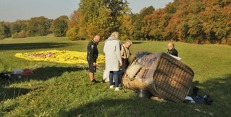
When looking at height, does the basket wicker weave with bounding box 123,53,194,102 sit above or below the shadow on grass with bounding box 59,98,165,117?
above

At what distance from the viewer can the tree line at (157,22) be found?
55.6 metres

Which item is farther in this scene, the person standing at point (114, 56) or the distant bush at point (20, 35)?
the distant bush at point (20, 35)

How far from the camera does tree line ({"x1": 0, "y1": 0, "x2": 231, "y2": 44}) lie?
55.6 m

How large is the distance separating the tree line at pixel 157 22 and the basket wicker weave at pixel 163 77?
143 ft

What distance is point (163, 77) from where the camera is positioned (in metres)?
10.3

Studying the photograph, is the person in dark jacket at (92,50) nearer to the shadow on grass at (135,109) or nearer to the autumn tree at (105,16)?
the shadow on grass at (135,109)

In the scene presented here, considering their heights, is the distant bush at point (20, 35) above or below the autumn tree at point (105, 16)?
below

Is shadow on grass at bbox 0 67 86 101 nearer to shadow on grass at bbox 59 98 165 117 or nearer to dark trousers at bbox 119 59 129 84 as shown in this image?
shadow on grass at bbox 59 98 165 117

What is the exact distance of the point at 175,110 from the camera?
898 cm

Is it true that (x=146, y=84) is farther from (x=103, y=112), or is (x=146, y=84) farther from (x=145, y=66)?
(x=103, y=112)

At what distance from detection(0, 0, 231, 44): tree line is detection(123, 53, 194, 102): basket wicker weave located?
4343 centimetres

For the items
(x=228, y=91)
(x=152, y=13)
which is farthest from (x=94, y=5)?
(x=228, y=91)

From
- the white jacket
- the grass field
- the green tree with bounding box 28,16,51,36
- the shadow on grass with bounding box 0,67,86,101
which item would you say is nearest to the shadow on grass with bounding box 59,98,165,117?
the grass field

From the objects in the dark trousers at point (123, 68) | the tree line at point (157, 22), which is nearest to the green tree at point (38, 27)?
the tree line at point (157, 22)
